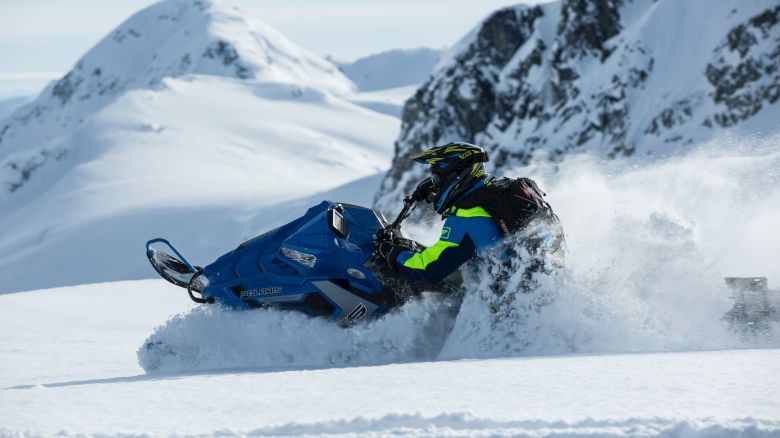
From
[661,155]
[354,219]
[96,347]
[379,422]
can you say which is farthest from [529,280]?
[661,155]

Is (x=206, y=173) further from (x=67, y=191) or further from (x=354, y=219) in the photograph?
(x=354, y=219)

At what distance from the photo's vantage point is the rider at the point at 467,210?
250 inches

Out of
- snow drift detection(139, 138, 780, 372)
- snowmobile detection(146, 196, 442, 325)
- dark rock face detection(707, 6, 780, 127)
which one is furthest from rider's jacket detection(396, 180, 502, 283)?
dark rock face detection(707, 6, 780, 127)

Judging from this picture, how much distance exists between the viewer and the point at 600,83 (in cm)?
4069

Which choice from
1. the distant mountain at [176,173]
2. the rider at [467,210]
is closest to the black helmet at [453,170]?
the rider at [467,210]

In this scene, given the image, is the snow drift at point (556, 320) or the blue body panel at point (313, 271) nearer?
the snow drift at point (556, 320)

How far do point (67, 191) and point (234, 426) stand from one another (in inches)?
2890

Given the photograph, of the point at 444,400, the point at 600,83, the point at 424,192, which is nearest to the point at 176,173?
the point at 600,83

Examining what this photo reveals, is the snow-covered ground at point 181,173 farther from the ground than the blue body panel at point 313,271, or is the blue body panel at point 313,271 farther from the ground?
the blue body panel at point 313,271

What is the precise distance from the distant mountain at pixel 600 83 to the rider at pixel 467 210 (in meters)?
26.2

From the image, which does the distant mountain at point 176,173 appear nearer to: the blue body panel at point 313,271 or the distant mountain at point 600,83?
the distant mountain at point 600,83

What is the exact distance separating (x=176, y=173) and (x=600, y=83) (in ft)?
138

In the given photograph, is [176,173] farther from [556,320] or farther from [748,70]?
[556,320]

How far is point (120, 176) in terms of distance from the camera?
241 ft
